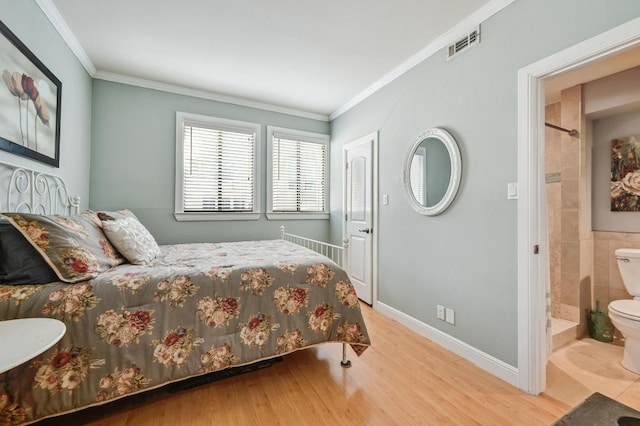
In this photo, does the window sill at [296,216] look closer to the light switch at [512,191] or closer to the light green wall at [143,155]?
the light green wall at [143,155]

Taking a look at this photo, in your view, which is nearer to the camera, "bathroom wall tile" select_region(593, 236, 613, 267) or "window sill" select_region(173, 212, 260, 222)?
"bathroom wall tile" select_region(593, 236, 613, 267)

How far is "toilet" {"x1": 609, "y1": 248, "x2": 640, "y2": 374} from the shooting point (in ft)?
6.19

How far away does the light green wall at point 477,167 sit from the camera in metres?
1.66

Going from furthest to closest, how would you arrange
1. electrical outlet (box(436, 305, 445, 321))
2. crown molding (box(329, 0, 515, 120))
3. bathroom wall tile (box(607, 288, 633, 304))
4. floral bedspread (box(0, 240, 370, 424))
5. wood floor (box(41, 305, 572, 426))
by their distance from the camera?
bathroom wall tile (box(607, 288, 633, 304))
electrical outlet (box(436, 305, 445, 321))
crown molding (box(329, 0, 515, 120))
wood floor (box(41, 305, 572, 426))
floral bedspread (box(0, 240, 370, 424))

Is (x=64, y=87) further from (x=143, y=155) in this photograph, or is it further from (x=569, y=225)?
(x=569, y=225)

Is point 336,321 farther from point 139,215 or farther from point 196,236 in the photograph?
point 139,215

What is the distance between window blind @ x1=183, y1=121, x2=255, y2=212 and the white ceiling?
0.56 metres

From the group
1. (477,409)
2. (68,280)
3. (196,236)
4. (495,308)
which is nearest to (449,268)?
(495,308)

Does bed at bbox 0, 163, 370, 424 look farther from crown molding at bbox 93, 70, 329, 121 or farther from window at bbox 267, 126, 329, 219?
window at bbox 267, 126, 329, 219

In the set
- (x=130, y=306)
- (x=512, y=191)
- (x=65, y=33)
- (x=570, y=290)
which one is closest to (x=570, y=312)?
(x=570, y=290)

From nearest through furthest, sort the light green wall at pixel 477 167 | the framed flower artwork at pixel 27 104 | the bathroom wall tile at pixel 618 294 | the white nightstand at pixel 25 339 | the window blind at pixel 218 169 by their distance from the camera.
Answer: the white nightstand at pixel 25 339 < the framed flower artwork at pixel 27 104 < the light green wall at pixel 477 167 < the bathroom wall tile at pixel 618 294 < the window blind at pixel 218 169

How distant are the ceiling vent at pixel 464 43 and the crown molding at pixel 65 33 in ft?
9.67

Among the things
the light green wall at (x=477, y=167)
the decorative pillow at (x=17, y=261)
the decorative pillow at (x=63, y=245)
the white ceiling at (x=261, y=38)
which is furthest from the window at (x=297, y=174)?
the decorative pillow at (x=17, y=261)

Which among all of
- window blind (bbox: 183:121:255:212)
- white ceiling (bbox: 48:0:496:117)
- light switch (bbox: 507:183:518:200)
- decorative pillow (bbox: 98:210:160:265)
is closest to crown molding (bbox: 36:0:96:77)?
white ceiling (bbox: 48:0:496:117)
